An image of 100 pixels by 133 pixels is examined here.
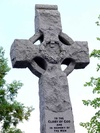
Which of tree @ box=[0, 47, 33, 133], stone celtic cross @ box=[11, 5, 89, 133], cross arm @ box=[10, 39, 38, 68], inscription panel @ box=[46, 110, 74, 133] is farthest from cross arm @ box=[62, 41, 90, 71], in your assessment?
tree @ box=[0, 47, 33, 133]

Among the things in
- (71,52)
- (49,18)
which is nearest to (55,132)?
(71,52)

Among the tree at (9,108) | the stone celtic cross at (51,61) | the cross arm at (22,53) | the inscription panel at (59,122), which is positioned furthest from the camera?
the tree at (9,108)

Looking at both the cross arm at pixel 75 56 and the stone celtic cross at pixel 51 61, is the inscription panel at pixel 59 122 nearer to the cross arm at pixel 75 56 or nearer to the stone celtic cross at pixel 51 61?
the stone celtic cross at pixel 51 61

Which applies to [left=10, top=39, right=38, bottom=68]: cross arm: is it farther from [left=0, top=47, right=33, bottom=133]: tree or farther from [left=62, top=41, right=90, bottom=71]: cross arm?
[left=0, top=47, right=33, bottom=133]: tree

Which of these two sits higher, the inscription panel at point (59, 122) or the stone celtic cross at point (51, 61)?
the stone celtic cross at point (51, 61)

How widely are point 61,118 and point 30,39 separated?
6.60 ft

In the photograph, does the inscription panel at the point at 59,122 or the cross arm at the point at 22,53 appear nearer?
the inscription panel at the point at 59,122

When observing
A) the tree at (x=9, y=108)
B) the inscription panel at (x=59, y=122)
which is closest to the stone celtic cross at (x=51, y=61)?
the inscription panel at (x=59, y=122)

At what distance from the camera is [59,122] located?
7.15m

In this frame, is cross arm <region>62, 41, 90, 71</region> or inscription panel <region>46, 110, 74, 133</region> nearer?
inscription panel <region>46, 110, 74, 133</region>

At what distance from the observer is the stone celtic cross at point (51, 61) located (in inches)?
283

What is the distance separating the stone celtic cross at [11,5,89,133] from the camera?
7180 mm

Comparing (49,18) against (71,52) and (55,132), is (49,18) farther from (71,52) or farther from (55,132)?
(55,132)

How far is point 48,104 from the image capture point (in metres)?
7.18
